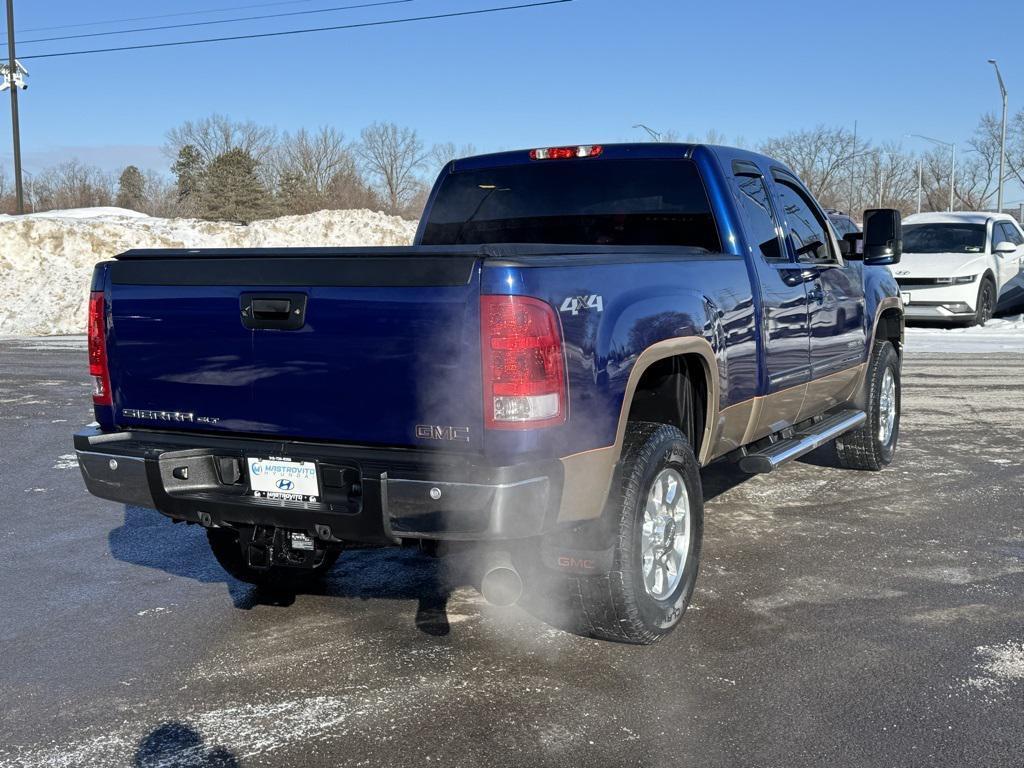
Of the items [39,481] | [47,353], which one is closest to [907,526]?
[39,481]

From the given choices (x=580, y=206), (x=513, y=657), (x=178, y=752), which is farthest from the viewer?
(x=580, y=206)

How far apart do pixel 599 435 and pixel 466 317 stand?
2.34 feet

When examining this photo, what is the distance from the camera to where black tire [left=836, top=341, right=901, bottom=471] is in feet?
24.2

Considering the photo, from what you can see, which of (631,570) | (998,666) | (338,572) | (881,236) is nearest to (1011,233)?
(881,236)

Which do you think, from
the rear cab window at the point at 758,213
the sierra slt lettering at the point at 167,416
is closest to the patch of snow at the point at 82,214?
the rear cab window at the point at 758,213

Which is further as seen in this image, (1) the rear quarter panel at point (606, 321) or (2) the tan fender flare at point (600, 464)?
(2) the tan fender flare at point (600, 464)

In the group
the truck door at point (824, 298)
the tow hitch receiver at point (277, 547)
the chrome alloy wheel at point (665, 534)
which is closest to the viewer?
the tow hitch receiver at point (277, 547)

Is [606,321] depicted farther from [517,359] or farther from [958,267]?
[958,267]

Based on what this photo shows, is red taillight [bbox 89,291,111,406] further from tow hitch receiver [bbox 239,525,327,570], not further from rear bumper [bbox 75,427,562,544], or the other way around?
tow hitch receiver [bbox 239,525,327,570]

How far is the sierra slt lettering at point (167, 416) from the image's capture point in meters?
4.09

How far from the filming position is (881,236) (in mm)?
6680

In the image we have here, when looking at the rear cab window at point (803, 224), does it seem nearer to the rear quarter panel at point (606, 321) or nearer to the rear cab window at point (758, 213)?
the rear cab window at point (758, 213)

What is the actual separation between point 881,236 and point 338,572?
3.92m

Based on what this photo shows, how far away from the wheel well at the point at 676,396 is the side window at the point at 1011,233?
17.2 meters
